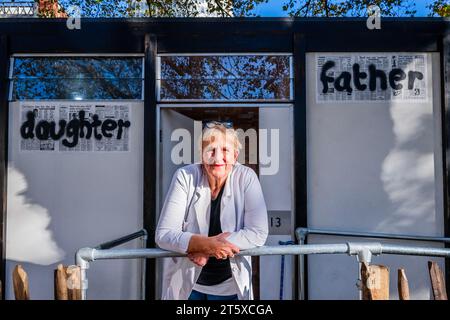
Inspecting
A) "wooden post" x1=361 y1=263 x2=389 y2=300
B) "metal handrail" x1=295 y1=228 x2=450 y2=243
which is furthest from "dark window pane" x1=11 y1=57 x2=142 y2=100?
"wooden post" x1=361 y1=263 x2=389 y2=300

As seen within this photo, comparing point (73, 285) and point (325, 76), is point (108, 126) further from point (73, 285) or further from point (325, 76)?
point (73, 285)

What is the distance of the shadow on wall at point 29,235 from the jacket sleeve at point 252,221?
2099 millimetres

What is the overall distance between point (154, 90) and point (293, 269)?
2.01 meters

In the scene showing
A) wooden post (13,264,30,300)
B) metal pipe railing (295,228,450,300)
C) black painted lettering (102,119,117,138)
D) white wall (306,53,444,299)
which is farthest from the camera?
black painted lettering (102,119,117,138)

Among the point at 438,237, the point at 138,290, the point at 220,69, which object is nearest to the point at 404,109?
the point at 438,237

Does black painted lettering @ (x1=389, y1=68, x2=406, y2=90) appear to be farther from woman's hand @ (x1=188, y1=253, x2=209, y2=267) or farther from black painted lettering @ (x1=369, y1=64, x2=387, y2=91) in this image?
woman's hand @ (x1=188, y1=253, x2=209, y2=267)

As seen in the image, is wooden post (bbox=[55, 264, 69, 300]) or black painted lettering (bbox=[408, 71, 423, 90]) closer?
wooden post (bbox=[55, 264, 69, 300])

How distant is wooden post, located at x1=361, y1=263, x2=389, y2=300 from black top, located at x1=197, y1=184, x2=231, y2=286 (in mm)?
923

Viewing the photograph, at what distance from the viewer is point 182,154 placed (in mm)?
3895

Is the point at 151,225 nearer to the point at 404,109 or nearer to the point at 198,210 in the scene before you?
the point at 198,210

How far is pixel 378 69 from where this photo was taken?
380 cm

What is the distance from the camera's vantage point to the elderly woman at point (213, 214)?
2.46 m

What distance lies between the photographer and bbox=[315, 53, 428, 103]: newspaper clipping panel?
378 cm

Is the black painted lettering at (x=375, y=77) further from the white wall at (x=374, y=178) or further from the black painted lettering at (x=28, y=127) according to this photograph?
the black painted lettering at (x=28, y=127)
